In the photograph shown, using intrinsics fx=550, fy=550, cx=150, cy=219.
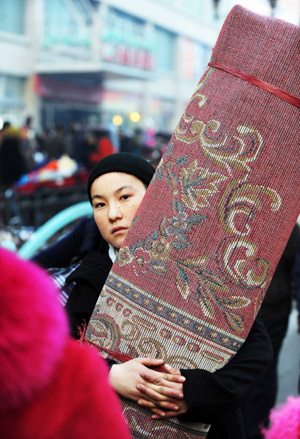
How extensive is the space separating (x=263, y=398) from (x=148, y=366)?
6.96 feet

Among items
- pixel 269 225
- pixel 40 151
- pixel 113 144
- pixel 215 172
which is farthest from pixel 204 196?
pixel 40 151

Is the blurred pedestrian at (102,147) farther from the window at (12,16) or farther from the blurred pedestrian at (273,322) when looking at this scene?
the window at (12,16)

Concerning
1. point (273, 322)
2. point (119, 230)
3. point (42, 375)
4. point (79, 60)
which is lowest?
point (79, 60)

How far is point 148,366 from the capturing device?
1.54 meters

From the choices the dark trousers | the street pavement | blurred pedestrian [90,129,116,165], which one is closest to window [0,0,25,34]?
blurred pedestrian [90,129,116,165]

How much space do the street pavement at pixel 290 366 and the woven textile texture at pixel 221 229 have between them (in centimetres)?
295

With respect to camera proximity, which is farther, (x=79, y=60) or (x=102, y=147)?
(x=79, y=60)

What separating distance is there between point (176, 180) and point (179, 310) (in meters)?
0.38

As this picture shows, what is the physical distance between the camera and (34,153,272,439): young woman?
4.95ft

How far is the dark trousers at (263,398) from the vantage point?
10.8 feet

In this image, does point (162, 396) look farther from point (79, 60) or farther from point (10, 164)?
point (79, 60)

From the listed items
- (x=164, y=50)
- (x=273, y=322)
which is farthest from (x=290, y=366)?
(x=164, y=50)

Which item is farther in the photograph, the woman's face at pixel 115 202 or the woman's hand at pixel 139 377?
the woman's face at pixel 115 202

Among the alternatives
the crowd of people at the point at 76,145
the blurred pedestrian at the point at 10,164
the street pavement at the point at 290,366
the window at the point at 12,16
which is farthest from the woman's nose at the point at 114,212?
the window at the point at 12,16
